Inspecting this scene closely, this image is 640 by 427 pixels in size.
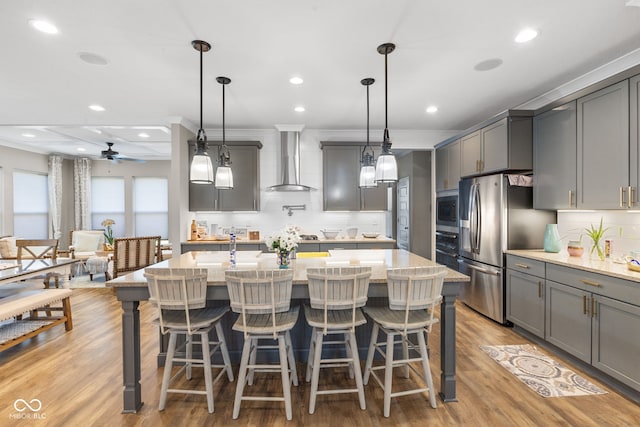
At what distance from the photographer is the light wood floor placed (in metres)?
2.10

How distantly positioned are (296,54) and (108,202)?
7839 millimetres

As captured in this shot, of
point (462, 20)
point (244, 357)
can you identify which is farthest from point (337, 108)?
point (244, 357)

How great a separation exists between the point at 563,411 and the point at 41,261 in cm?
580

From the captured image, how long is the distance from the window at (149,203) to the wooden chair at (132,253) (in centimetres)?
318

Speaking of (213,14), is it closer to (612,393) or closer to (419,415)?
(419,415)

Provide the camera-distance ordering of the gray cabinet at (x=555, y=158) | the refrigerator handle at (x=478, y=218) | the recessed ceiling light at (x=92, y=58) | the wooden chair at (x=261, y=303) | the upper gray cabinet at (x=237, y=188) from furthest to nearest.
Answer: the upper gray cabinet at (x=237, y=188)
the refrigerator handle at (x=478, y=218)
the gray cabinet at (x=555, y=158)
the recessed ceiling light at (x=92, y=58)
the wooden chair at (x=261, y=303)

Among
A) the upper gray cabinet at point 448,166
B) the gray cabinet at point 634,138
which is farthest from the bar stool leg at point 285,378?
the upper gray cabinet at point 448,166

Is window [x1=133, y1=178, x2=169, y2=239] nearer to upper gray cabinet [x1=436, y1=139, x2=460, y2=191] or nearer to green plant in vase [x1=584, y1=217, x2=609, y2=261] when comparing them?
upper gray cabinet [x1=436, y1=139, x2=460, y2=191]

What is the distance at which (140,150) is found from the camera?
7.59 metres

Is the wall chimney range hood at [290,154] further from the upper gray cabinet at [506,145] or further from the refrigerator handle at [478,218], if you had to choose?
the upper gray cabinet at [506,145]

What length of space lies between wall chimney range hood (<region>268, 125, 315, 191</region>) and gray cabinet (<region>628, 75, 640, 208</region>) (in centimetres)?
385

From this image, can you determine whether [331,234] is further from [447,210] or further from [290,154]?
[447,210]

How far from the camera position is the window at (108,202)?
27.3 ft

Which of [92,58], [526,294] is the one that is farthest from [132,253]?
[526,294]
